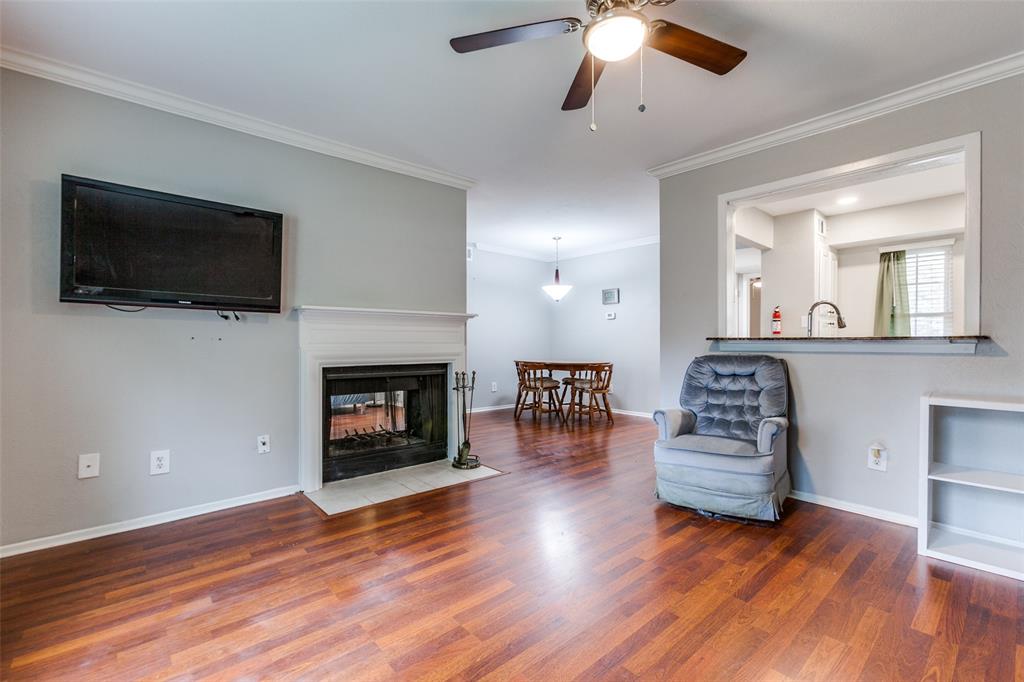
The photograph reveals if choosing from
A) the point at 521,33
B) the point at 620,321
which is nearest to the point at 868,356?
the point at 521,33

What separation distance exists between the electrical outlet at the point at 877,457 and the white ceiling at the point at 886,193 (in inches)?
79.2

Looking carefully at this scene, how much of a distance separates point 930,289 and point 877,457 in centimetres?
344

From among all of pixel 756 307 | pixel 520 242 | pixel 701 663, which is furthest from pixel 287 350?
pixel 756 307

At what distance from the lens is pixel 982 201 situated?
2.46m

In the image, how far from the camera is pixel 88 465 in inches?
97.3

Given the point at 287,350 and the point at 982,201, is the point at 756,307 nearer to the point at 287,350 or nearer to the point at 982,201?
the point at 982,201

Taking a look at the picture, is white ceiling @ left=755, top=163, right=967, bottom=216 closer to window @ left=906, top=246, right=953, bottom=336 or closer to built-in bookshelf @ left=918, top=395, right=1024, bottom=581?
window @ left=906, top=246, right=953, bottom=336

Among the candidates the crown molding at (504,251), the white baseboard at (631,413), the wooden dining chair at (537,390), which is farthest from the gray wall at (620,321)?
the wooden dining chair at (537,390)

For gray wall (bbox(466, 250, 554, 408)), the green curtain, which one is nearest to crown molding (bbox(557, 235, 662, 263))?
gray wall (bbox(466, 250, 554, 408))

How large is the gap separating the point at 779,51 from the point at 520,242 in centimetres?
454

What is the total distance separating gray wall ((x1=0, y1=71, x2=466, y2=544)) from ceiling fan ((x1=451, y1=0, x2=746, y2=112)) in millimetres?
1939

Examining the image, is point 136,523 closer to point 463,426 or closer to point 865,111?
point 463,426

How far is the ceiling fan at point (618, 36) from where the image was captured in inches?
65.2

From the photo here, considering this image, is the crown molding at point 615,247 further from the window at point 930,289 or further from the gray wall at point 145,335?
the gray wall at point 145,335
